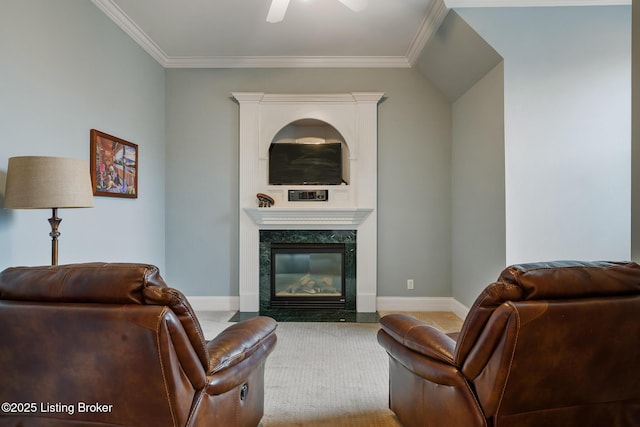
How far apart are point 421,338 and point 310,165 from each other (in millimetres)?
3133

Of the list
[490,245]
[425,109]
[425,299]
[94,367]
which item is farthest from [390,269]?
[94,367]

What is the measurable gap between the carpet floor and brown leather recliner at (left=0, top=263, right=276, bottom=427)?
100 cm

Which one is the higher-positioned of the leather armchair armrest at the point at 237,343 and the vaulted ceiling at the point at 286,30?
the vaulted ceiling at the point at 286,30

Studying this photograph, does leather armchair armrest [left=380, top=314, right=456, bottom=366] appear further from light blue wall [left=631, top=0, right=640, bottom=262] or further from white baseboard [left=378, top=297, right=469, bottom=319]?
white baseboard [left=378, top=297, right=469, bottom=319]

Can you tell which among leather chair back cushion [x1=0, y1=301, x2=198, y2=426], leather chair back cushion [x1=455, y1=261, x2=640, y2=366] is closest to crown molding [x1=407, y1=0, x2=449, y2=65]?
leather chair back cushion [x1=455, y1=261, x2=640, y2=366]

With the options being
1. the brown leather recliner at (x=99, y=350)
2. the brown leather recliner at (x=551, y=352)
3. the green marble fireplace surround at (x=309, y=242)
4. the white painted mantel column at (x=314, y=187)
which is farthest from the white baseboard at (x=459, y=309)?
the brown leather recliner at (x=99, y=350)

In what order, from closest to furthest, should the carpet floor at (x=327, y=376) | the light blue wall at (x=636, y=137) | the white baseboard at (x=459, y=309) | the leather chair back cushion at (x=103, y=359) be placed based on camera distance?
the leather chair back cushion at (x=103, y=359) → the light blue wall at (x=636, y=137) → the carpet floor at (x=327, y=376) → the white baseboard at (x=459, y=309)

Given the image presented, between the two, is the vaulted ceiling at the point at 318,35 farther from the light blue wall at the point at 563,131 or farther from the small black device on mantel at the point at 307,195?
the small black device on mantel at the point at 307,195

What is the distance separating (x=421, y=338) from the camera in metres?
1.53

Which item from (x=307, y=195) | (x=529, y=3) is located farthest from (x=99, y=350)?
(x=529, y=3)

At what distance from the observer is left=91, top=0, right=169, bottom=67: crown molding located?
10.2 ft

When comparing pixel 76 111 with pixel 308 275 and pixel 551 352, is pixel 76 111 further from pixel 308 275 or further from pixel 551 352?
pixel 551 352

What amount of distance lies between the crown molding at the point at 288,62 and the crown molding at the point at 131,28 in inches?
7.2

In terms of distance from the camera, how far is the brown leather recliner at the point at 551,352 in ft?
3.87
